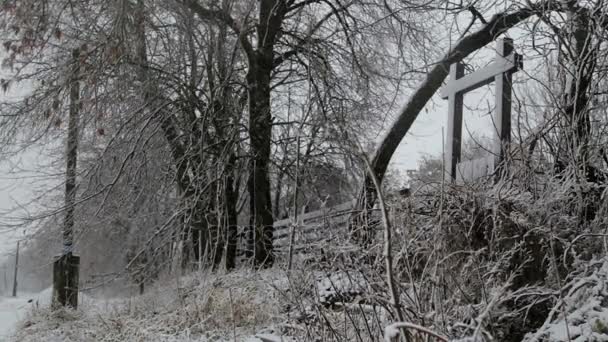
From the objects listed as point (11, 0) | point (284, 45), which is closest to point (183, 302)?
point (11, 0)

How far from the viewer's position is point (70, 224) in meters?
8.23

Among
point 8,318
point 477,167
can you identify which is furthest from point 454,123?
point 8,318

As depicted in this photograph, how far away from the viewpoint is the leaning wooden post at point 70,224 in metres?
7.88

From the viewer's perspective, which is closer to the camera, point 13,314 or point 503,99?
point 503,99

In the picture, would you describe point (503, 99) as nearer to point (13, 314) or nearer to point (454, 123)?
point (454, 123)

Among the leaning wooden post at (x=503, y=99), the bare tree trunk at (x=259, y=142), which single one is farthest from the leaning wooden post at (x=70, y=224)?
the leaning wooden post at (x=503, y=99)

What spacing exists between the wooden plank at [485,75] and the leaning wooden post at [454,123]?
0.07 metres

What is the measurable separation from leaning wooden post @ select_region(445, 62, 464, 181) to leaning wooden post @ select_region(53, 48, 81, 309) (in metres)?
4.77

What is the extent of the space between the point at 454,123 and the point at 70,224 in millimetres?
5671

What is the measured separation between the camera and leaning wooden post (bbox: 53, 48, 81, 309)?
7879 millimetres

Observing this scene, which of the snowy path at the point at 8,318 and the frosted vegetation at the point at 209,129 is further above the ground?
the frosted vegetation at the point at 209,129

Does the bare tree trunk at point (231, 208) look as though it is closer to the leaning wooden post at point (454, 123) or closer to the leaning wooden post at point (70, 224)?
the leaning wooden post at point (70, 224)

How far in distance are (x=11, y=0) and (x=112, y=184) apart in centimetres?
269

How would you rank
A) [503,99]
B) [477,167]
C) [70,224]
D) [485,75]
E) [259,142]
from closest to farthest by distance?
[477,167] → [503,99] → [485,75] → [70,224] → [259,142]
